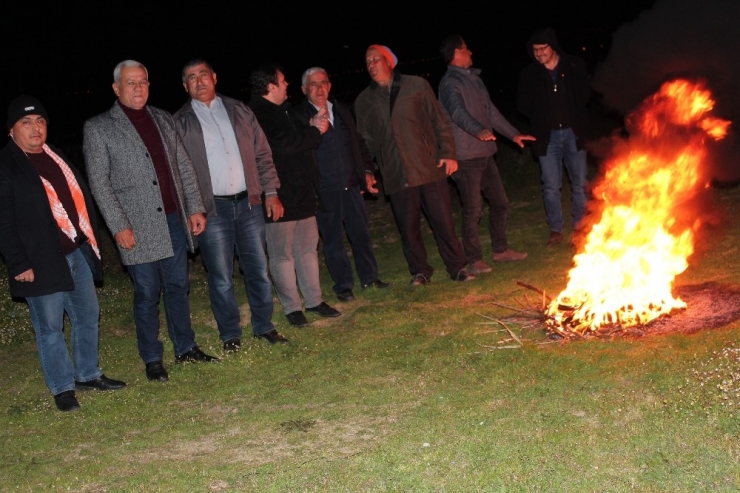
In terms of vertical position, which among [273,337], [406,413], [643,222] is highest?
[643,222]

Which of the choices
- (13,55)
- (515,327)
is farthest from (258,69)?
(13,55)

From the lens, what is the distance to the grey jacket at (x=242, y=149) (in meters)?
8.01

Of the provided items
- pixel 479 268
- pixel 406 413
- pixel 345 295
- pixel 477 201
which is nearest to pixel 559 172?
pixel 477 201


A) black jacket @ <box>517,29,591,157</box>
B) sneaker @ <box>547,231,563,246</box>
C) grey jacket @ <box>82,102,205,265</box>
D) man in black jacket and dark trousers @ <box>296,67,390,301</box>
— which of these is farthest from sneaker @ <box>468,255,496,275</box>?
grey jacket @ <box>82,102,205,265</box>

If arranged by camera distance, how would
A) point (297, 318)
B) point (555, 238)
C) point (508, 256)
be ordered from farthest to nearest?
1. point (555, 238)
2. point (508, 256)
3. point (297, 318)

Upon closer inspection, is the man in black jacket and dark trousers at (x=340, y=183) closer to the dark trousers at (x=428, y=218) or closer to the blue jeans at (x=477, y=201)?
the dark trousers at (x=428, y=218)

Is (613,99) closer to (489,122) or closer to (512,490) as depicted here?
(489,122)

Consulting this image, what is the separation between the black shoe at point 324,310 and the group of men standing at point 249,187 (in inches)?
0.8

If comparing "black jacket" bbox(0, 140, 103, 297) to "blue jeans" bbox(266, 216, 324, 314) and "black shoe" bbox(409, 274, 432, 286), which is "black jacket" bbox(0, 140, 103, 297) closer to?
"blue jeans" bbox(266, 216, 324, 314)

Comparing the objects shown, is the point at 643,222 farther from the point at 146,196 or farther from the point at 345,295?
the point at 146,196

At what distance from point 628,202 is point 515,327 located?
→ 1.60 m

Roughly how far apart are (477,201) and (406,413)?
181 inches

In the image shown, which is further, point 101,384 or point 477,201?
point 477,201

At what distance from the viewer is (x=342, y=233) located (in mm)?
9930
